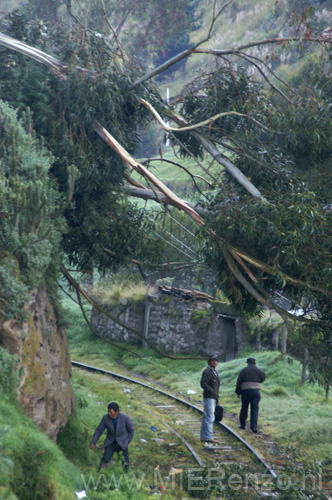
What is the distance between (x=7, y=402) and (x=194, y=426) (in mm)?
6612

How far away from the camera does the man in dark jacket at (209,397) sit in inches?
446

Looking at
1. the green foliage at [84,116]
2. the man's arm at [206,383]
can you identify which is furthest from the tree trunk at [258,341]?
the green foliage at [84,116]

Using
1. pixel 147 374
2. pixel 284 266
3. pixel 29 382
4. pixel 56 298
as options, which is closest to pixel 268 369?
pixel 147 374

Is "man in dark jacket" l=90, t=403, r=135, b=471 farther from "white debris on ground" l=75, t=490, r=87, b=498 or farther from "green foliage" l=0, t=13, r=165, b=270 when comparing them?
"green foliage" l=0, t=13, r=165, b=270

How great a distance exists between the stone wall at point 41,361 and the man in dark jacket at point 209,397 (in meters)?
2.86

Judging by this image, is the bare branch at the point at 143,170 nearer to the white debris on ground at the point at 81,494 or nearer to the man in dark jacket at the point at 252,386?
the man in dark jacket at the point at 252,386

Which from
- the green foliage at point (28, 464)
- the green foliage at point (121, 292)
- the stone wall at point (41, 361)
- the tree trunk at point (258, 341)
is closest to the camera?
the green foliage at point (28, 464)

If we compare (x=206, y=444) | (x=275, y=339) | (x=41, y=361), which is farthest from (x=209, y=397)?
(x=275, y=339)

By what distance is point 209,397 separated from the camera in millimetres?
11320

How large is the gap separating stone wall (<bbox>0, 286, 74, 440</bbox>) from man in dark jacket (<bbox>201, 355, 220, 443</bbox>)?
286cm

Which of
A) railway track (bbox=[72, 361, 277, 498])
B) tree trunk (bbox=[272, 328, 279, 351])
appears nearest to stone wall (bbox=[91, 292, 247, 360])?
tree trunk (bbox=[272, 328, 279, 351])

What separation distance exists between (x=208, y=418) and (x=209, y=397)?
49 centimetres

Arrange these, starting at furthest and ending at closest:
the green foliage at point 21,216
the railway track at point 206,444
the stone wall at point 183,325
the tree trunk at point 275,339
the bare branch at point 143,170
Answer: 1. the stone wall at point 183,325
2. the tree trunk at point 275,339
3. the bare branch at point 143,170
4. the railway track at point 206,444
5. the green foliage at point 21,216

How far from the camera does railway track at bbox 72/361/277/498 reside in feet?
30.8
